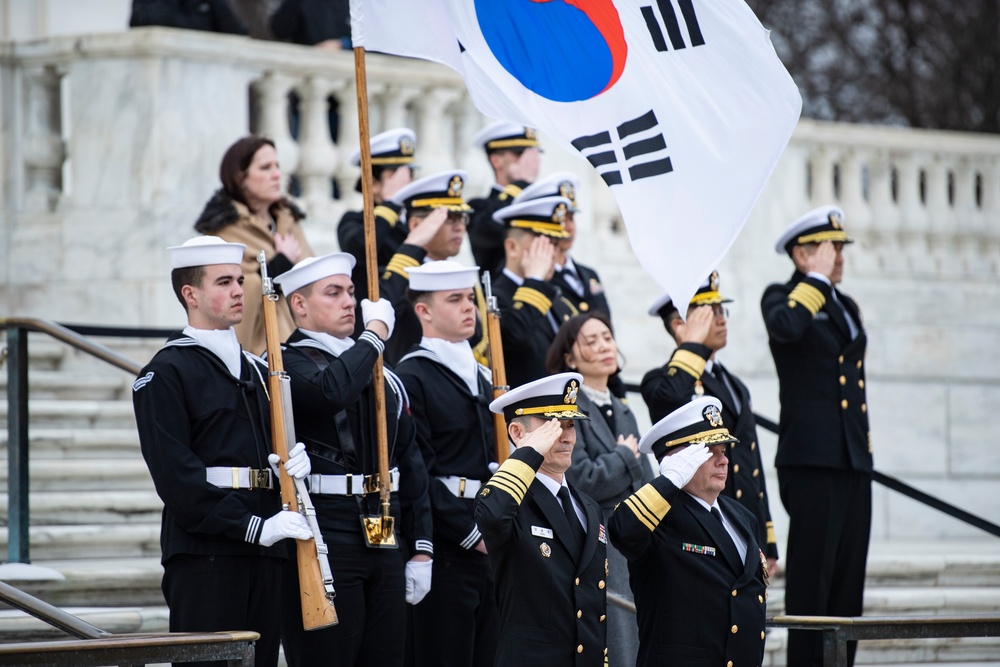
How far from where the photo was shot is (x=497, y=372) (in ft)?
23.4

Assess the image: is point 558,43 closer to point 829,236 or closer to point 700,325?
point 700,325

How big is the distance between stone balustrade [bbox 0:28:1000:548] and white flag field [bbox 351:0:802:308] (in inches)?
151

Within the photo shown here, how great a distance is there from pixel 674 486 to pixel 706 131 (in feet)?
4.59

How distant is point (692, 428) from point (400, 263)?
2.05 m

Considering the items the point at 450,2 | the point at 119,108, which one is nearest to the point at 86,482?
the point at 119,108

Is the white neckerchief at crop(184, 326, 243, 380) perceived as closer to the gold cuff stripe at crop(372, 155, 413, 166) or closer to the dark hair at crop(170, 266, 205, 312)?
the dark hair at crop(170, 266, 205, 312)

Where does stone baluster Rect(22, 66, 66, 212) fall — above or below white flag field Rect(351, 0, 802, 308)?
above

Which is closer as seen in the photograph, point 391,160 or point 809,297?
point 809,297

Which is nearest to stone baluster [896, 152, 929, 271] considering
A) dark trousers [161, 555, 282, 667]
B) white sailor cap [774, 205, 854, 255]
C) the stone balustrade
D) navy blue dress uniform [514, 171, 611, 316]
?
the stone balustrade

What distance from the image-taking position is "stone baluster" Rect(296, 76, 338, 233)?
1090 centimetres

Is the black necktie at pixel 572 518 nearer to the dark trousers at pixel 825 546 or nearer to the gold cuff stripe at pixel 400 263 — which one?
the gold cuff stripe at pixel 400 263

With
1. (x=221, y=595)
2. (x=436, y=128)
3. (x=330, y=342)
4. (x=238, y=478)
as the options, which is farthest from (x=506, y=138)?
(x=221, y=595)

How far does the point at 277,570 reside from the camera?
20.4 feet

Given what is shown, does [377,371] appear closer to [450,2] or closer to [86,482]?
[450,2]
